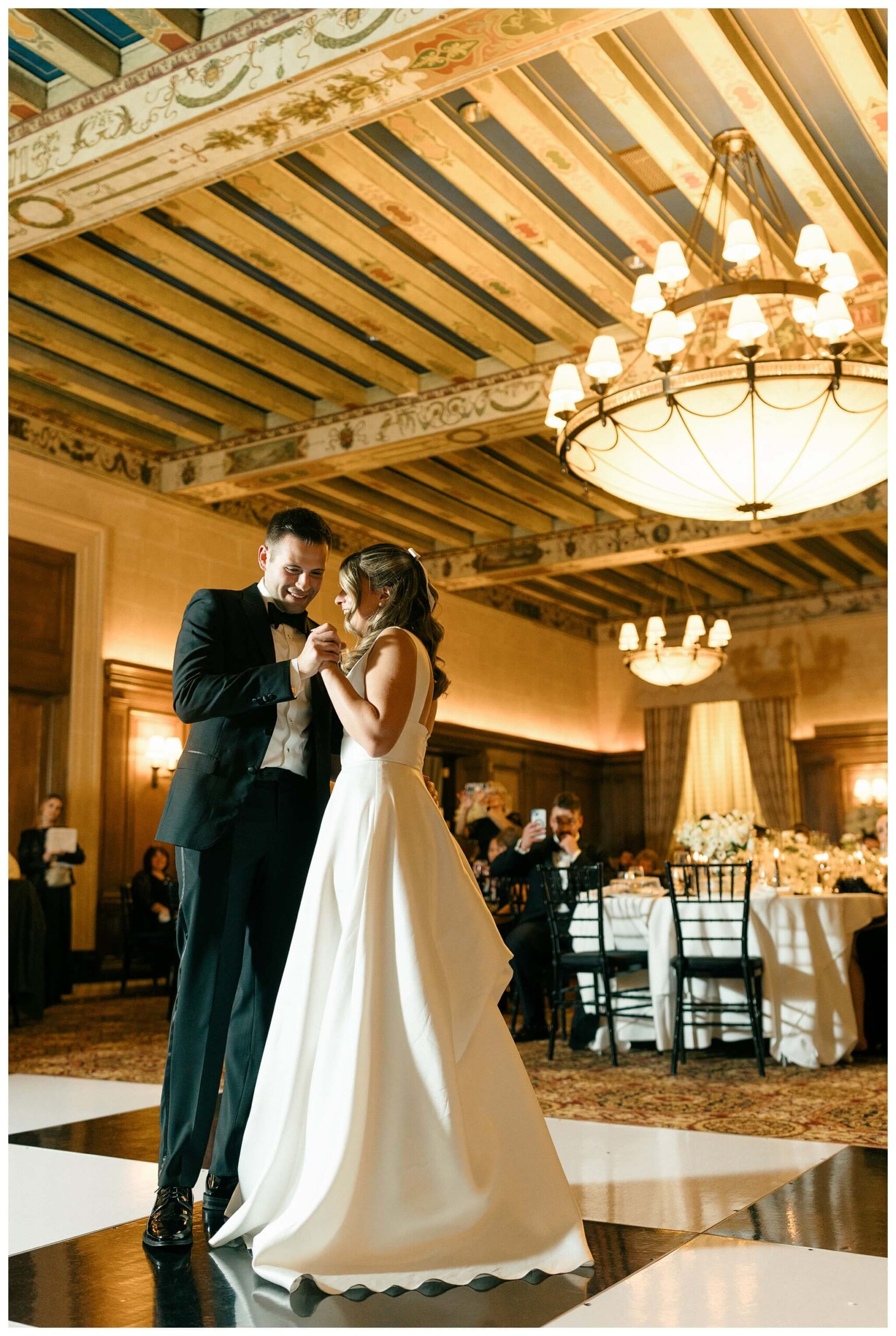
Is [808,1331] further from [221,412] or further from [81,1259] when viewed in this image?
[221,412]

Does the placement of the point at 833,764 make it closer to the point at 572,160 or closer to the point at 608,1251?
the point at 572,160

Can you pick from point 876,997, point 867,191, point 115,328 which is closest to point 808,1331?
point 876,997

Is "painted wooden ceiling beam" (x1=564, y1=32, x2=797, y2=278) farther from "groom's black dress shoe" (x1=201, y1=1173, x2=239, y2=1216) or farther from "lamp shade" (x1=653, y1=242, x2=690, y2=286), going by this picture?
"groom's black dress shoe" (x1=201, y1=1173, x2=239, y2=1216)

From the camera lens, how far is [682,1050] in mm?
5906

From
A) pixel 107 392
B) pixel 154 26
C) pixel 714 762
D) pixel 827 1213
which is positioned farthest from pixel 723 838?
pixel 714 762

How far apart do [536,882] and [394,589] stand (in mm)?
4425

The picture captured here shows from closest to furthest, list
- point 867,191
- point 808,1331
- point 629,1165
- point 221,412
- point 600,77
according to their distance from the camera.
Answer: point 808,1331, point 629,1165, point 600,77, point 867,191, point 221,412

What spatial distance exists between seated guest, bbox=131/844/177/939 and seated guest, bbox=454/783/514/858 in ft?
8.24

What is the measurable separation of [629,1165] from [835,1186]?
0.62m

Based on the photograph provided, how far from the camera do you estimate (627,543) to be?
11.9m

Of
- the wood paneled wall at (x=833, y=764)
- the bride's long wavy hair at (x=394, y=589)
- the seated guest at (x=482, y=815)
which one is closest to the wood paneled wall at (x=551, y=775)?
the wood paneled wall at (x=833, y=764)

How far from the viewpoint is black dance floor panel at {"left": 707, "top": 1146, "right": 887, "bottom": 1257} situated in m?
2.82

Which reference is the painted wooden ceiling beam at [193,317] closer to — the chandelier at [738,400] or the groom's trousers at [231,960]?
the chandelier at [738,400]

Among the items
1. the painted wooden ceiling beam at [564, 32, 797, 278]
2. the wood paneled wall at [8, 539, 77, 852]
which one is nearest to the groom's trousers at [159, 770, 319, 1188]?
the painted wooden ceiling beam at [564, 32, 797, 278]
